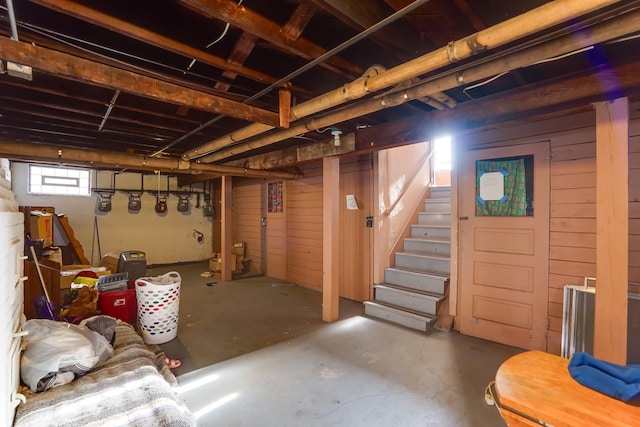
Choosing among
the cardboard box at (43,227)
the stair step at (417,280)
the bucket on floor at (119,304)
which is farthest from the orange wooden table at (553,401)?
the cardboard box at (43,227)

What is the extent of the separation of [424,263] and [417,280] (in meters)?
0.32

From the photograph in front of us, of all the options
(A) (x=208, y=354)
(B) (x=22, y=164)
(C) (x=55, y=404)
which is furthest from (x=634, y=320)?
(B) (x=22, y=164)

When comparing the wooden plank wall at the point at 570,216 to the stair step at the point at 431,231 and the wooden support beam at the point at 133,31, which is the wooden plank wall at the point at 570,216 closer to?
the stair step at the point at 431,231

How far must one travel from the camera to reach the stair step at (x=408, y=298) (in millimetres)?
3496

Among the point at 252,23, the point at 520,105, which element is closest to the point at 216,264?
the point at 252,23

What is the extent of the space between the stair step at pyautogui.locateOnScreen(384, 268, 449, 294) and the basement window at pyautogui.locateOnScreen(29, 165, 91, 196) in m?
6.50

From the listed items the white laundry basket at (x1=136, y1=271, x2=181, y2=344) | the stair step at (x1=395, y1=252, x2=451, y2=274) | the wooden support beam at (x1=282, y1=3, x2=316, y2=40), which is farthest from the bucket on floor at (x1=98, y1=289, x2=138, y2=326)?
the stair step at (x1=395, y1=252, x2=451, y2=274)

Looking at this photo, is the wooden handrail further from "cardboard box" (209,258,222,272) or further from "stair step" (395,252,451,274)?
"cardboard box" (209,258,222,272)

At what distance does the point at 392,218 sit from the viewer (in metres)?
4.43

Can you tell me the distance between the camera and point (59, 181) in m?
6.11

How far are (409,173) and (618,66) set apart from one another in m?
3.07

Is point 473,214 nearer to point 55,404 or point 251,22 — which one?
point 251,22

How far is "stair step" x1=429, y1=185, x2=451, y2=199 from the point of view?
16.7ft

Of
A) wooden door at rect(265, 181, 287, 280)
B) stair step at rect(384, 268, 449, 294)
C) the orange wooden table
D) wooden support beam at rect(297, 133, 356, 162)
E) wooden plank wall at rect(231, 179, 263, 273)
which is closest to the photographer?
the orange wooden table
